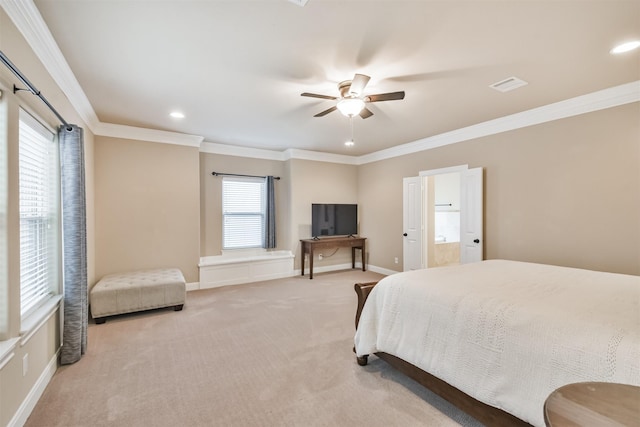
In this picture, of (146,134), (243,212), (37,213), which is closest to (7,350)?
(37,213)

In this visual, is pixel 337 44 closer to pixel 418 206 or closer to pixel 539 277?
pixel 539 277

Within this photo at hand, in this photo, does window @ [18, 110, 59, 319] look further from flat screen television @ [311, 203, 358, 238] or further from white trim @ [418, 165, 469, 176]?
white trim @ [418, 165, 469, 176]

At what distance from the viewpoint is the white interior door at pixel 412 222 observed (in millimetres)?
5328

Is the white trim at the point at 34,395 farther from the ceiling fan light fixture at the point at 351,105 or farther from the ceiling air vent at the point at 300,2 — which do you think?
the ceiling fan light fixture at the point at 351,105

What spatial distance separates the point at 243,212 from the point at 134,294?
8.21 feet

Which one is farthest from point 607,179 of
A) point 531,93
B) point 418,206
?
point 418,206

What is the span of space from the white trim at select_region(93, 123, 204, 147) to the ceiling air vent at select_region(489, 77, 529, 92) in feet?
14.2

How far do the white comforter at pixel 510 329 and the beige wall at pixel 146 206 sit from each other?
362 centimetres

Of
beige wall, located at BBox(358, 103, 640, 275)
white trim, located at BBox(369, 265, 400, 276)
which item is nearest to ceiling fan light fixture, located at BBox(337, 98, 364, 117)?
beige wall, located at BBox(358, 103, 640, 275)

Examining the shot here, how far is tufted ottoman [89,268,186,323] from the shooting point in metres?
3.51

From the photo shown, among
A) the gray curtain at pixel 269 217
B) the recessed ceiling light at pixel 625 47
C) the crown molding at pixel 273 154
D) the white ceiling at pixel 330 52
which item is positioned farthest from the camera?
the gray curtain at pixel 269 217

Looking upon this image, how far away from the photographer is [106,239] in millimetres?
4336

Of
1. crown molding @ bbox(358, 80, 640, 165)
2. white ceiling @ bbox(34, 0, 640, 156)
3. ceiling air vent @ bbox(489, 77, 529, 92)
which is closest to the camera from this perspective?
white ceiling @ bbox(34, 0, 640, 156)

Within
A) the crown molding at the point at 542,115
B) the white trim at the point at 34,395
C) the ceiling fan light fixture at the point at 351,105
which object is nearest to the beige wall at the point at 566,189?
the crown molding at the point at 542,115
